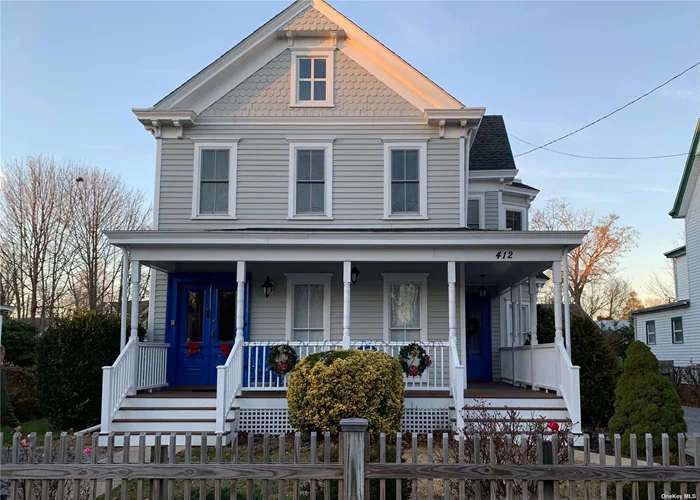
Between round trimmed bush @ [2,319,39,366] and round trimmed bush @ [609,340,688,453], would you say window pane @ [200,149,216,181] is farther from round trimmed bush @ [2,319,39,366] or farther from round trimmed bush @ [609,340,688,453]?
round trimmed bush @ [609,340,688,453]

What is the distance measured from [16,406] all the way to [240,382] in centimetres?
740

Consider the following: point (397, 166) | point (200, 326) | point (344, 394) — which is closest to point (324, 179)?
point (397, 166)

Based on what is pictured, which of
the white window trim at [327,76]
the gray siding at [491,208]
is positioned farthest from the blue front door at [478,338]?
the white window trim at [327,76]

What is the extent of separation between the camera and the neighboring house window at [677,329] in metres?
24.8

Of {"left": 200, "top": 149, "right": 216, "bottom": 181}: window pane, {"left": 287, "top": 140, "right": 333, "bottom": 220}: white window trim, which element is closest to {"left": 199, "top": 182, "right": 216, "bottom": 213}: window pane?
{"left": 200, "top": 149, "right": 216, "bottom": 181}: window pane

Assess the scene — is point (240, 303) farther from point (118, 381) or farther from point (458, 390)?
point (458, 390)

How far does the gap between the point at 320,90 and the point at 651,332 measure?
20.3 m

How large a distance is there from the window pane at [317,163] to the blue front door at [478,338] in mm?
4954

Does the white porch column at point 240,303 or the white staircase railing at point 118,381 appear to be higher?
the white porch column at point 240,303

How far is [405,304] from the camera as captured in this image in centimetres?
1354

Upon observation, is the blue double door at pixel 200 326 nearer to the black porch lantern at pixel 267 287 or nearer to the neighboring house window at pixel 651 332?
the black porch lantern at pixel 267 287

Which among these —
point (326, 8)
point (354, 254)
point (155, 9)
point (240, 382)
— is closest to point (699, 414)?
point (354, 254)

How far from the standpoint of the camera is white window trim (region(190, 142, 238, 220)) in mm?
13617

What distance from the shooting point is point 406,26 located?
15.2 meters
